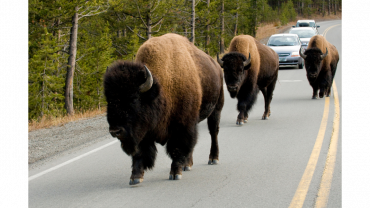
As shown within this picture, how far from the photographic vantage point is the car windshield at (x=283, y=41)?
23.7 metres

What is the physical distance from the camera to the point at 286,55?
75.8 ft

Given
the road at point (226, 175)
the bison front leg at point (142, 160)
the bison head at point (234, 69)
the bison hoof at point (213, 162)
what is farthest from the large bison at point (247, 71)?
the bison front leg at point (142, 160)

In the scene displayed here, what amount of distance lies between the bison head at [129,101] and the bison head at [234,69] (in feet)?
14.4

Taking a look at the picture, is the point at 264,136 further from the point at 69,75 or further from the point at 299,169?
the point at 69,75

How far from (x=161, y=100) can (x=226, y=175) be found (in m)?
1.61

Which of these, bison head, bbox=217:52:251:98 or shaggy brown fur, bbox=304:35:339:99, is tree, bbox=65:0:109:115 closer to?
shaggy brown fur, bbox=304:35:339:99

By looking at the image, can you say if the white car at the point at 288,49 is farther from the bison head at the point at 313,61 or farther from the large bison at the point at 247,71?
the large bison at the point at 247,71

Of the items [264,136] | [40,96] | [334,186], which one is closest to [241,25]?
[40,96]

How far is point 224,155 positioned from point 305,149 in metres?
1.48

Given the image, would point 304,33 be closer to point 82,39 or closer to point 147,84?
point 82,39

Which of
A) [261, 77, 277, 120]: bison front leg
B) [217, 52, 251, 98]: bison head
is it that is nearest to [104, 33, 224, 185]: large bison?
[217, 52, 251, 98]: bison head

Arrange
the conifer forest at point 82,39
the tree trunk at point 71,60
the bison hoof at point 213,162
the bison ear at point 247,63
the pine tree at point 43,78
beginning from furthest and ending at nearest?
the pine tree at point 43,78 < the conifer forest at point 82,39 < the tree trunk at point 71,60 < the bison ear at point 247,63 < the bison hoof at point 213,162

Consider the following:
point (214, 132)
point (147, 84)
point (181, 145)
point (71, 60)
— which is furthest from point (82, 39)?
point (147, 84)

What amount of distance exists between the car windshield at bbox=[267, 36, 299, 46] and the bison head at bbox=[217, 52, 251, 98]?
14.7 meters
